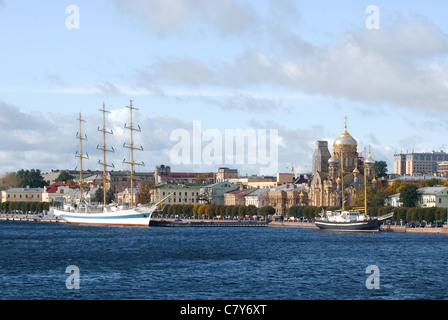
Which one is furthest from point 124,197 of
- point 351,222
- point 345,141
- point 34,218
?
point 351,222

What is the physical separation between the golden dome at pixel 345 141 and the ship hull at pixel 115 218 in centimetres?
4378

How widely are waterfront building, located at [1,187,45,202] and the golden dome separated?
235ft

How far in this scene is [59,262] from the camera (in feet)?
176

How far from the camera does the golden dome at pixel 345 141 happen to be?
5851 inches

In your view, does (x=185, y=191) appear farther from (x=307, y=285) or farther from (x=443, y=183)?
(x=307, y=285)

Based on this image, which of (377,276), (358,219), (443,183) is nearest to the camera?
(377,276)

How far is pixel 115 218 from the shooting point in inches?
4690

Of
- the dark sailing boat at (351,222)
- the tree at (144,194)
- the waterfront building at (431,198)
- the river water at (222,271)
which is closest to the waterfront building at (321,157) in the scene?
the tree at (144,194)

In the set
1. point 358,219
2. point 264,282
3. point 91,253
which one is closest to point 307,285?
point 264,282

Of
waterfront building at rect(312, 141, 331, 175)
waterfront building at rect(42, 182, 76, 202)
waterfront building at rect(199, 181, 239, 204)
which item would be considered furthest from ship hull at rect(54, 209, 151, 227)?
waterfront building at rect(312, 141, 331, 175)

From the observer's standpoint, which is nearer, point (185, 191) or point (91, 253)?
point (91, 253)

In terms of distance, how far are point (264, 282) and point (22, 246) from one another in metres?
31.5

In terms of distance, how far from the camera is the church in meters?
141

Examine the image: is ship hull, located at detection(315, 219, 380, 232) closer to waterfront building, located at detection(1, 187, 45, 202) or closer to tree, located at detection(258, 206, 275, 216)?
tree, located at detection(258, 206, 275, 216)
